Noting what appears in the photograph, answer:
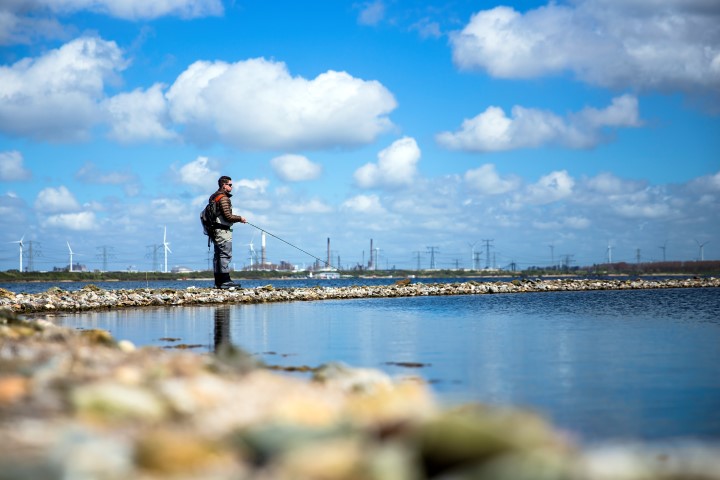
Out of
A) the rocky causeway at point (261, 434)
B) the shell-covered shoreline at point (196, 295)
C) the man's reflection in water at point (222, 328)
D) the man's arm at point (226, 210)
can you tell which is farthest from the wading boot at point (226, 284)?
the rocky causeway at point (261, 434)

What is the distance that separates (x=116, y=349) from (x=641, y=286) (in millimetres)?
39440

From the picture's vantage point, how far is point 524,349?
36.3ft

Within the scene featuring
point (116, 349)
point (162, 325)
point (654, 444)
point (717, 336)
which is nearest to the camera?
point (654, 444)

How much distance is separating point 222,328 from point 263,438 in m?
10.5

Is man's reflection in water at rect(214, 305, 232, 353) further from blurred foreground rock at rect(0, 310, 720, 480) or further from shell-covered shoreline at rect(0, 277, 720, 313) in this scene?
blurred foreground rock at rect(0, 310, 720, 480)

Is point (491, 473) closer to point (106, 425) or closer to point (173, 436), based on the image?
point (173, 436)

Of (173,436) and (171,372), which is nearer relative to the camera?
(173,436)

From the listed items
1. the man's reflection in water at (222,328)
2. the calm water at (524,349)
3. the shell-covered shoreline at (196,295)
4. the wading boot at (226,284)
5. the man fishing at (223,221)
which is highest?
the man fishing at (223,221)

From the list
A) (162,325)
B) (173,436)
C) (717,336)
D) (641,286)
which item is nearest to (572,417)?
(173,436)

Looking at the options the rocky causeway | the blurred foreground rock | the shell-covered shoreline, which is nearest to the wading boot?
the shell-covered shoreline

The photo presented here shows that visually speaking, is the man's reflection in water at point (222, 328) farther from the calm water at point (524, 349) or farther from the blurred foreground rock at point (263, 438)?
the blurred foreground rock at point (263, 438)

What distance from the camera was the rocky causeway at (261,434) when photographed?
3549 mm

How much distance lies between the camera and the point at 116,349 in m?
8.25

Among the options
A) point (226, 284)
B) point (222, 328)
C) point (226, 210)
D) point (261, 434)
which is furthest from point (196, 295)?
point (261, 434)
